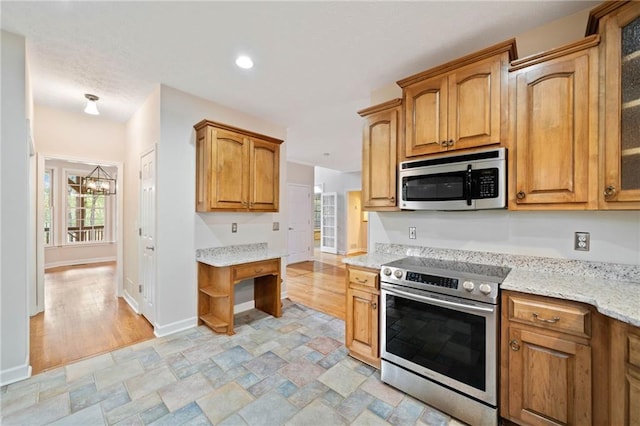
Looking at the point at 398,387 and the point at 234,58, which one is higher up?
the point at 234,58

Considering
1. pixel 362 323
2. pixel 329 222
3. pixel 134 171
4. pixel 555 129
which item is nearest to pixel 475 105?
pixel 555 129

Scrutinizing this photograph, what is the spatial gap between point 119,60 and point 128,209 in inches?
90.5

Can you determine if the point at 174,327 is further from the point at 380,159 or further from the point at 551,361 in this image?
the point at 551,361

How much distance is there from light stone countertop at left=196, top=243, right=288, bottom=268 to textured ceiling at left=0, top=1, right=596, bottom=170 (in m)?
1.87

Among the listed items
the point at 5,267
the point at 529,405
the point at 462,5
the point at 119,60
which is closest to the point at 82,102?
the point at 119,60

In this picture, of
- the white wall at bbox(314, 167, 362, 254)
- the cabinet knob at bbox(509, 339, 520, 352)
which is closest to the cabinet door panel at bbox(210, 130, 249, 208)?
the cabinet knob at bbox(509, 339, 520, 352)

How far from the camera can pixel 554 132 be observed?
5.67 feet

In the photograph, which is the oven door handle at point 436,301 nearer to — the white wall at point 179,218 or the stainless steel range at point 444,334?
the stainless steel range at point 444,334

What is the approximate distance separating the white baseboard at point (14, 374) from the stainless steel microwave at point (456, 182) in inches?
132

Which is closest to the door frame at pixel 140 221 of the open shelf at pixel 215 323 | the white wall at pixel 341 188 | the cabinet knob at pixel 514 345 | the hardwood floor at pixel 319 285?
the open shelf at pixel 215 323

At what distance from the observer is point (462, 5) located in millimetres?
1806

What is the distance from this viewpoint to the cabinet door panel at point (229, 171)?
3.07 metres

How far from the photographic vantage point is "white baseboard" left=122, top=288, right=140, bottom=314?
11.8 ft

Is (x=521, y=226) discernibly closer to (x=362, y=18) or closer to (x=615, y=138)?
(x=615, y=138)
